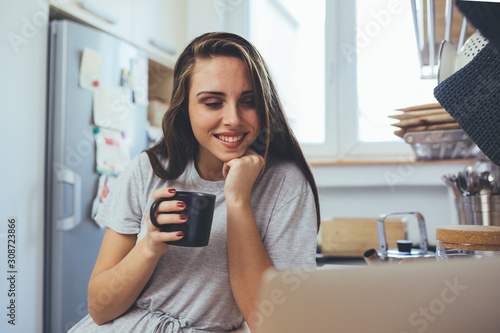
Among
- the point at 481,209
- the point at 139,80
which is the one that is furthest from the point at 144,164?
the point at 139,80

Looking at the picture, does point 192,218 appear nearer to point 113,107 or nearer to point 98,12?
point 113,107

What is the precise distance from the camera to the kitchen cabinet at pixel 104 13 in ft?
5.37

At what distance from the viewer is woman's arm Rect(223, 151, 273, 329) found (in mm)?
777

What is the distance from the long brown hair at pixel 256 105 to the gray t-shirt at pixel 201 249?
0.12ft

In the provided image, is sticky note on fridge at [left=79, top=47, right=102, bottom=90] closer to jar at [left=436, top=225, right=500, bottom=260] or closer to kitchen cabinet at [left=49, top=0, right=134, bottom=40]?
kitchen cabinet at [left=49, top=0, right=134, bottom=40]

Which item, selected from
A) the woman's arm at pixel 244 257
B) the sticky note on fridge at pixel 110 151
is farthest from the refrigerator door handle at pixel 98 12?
the woman's arm at pixel 244 257

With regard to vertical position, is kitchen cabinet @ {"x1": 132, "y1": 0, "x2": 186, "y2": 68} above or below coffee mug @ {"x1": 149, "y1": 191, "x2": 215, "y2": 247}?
above

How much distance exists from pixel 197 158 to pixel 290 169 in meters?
0.23

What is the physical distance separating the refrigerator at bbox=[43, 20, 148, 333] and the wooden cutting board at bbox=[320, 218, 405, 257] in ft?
3.25

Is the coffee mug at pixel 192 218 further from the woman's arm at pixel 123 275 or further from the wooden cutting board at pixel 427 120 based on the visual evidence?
the wooden cutting board at pixel 427 120

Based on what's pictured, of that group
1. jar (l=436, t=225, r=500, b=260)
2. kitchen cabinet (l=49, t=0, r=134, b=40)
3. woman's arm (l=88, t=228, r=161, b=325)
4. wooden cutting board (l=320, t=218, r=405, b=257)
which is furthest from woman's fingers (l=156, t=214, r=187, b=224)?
kitchen cabinet (l=49, t=0, r=134, b=40)

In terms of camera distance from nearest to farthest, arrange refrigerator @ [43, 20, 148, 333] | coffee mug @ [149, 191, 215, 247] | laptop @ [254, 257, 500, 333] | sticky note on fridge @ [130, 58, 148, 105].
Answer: laptop @ [254, 257, 500, 333]
coffee mug @ [149, 191, 215, 247]
refrigerator @ [43, 20, 148, 333]
sticky note on fridge @ [130, 58, 148, 105]

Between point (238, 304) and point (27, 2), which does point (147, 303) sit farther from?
point (27, 2)

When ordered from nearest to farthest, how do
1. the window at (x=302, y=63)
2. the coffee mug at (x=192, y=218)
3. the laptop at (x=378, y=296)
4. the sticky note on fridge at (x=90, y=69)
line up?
the laptop at (x=378, y=296) < the coffee mug at (x=192, y=218) < the sticky note on fridge at (x=90, y=69) < the window at (x=302, y=63)
